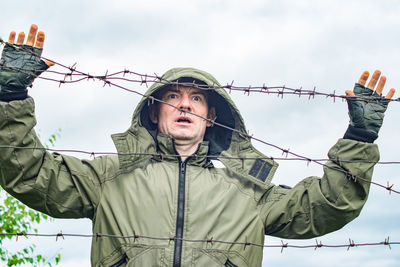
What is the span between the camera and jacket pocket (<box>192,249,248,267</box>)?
558cm

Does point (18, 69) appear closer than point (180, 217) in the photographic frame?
Yes

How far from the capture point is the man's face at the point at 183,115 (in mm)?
6398

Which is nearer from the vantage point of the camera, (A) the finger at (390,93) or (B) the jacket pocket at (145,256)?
(B) the jacket pocket at (145,256)

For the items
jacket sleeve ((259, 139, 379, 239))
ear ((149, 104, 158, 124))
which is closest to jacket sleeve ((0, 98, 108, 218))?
ear ((149, 104, 158, 124))

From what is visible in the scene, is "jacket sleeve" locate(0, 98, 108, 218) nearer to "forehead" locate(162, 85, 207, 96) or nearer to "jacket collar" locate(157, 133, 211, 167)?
"jacket collar" locate(157, 133, 211, 167)

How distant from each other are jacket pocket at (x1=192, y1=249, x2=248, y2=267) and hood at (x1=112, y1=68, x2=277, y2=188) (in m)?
0.78

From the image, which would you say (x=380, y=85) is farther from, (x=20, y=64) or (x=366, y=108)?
(x=20, y=64)

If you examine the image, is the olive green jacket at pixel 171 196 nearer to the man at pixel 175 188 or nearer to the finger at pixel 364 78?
the man at pixel 175 188

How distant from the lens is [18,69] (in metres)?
5.54

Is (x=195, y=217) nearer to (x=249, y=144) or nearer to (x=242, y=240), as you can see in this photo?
(x=242, y=240)

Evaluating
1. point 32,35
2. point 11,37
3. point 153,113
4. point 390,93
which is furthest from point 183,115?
point 390,93

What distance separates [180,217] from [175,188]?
270 millimetres

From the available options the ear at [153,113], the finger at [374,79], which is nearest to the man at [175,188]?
the finger at [374,79]

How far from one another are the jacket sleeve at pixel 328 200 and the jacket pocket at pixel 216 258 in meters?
0.53
